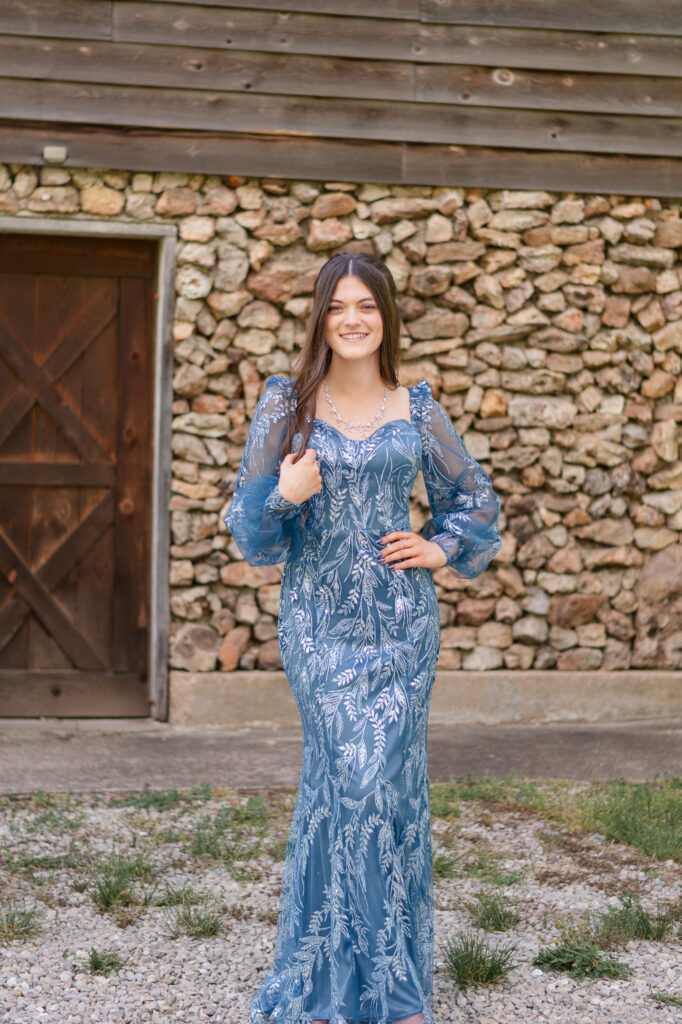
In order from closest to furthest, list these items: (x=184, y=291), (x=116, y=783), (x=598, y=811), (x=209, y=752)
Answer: (x=598, y=811) < (x=116, y=783) < (x=209, y=752) < (x=184, y=291)

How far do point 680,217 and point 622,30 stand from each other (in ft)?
3.33

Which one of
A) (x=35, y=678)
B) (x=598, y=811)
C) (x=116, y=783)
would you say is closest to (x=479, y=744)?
(x=598, y=811)

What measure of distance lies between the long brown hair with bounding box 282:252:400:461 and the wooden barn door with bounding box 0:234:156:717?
307 centimetres

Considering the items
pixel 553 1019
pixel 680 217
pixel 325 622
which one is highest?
pixel 680 217

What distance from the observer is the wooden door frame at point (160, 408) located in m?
5.36

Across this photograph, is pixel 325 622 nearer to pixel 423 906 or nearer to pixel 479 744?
pixel 423 906

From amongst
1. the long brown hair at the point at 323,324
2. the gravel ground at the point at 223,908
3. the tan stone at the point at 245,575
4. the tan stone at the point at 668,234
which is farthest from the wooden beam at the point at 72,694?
the tan stone at the point at 668,234

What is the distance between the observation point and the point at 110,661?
224 inches

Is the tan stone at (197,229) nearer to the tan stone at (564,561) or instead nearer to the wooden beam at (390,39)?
the wooden beam at (390,39)

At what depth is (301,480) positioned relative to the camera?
2510mm

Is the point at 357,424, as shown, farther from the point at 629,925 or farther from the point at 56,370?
the point at 56,370

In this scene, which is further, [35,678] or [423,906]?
[35,678]

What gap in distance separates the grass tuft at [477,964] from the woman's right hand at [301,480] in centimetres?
137

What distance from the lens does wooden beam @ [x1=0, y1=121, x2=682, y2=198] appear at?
210 inches
